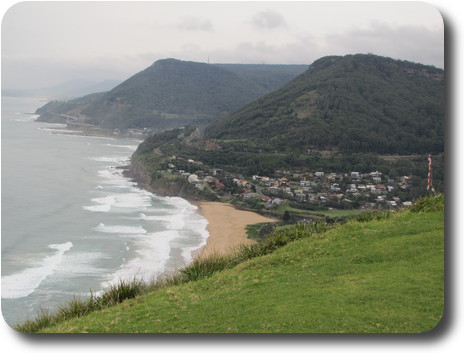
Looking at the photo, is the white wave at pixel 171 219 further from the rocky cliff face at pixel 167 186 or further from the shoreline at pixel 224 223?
the rocky cliff face at pixel 167 186

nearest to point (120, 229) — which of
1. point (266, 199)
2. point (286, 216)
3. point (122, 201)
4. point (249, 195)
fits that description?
point (249, 195)

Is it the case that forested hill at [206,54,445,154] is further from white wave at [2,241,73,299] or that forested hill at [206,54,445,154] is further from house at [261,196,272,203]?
white wave at [2,241,73,299]

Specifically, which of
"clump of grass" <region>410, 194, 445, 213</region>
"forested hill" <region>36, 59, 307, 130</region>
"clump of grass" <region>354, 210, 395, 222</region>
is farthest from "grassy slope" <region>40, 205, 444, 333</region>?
"forested hill" <region>36, 59, 307, 130</region>

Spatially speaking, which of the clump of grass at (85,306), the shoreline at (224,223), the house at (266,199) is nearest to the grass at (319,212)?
the shoreline at (224,223)

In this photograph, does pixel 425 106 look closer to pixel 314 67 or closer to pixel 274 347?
pixel 274 347

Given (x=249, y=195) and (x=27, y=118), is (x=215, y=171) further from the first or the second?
(x=27, y=118)

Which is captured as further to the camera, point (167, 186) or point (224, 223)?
point (167, 186)

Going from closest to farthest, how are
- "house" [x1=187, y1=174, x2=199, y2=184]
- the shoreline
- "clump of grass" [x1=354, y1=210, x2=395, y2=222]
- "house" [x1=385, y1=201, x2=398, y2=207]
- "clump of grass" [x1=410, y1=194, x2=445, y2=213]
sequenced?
"clump of grass" [x1=410, y1=194, x2=445, y2=213] < "clump of grass" [x1=354, y1=210, x2=395, y2=222] < "house" [x1=385, y1=201, x2=398, y2=207] < the shoreline < "house" [x1=187, y1=174, x2=199, y2=184]
